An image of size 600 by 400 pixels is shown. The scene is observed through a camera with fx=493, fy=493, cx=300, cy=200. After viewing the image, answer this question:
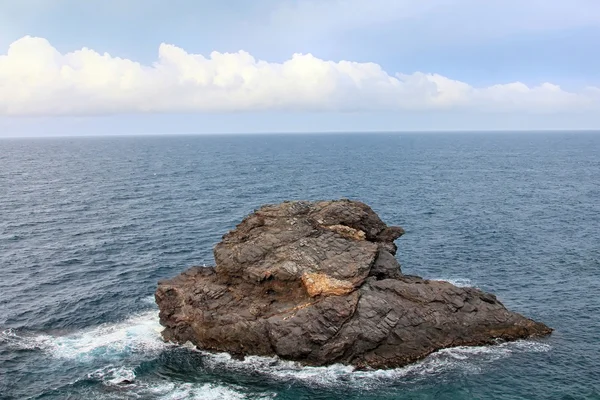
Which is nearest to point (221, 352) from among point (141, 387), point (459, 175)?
point (141, 387)

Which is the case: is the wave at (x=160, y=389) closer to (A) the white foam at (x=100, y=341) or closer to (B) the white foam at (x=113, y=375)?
(B) the white foam at (x=113, y=375)

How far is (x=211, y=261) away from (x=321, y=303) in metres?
33.1

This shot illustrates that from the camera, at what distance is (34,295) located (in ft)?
224

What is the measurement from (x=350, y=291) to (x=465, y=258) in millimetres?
35757

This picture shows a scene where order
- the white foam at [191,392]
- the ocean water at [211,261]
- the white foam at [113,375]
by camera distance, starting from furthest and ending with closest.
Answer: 1. the white foam at [113,375]
2. the ocean water at [211,261]
3. the white foam at [191,392]

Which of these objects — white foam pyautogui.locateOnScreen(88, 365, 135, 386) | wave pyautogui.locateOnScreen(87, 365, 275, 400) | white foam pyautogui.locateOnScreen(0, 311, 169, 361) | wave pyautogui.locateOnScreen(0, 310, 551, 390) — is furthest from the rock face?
white foam pyautogui.locateOnScreen(88, 365, 135, 386)

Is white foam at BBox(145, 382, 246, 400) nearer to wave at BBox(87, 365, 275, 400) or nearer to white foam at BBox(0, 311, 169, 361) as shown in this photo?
wave at BBox(87, 365, 275, 400)

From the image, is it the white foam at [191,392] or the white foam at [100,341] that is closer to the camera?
the white foam at [191,392]

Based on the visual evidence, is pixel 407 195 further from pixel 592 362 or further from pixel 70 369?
pixel 70 369

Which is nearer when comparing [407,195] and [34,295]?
[34,295]

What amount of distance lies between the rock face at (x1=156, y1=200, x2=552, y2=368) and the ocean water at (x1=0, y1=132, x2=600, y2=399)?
2024 mm

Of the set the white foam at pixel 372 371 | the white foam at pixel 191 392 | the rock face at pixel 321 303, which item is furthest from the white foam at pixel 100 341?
the white foam at pixel 372 371

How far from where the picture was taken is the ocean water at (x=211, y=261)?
47.5 metres

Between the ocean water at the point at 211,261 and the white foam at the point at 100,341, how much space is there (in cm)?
23
